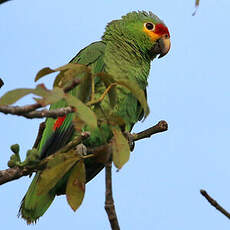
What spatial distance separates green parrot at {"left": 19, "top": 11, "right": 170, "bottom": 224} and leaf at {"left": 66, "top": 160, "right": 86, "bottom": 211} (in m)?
1.22

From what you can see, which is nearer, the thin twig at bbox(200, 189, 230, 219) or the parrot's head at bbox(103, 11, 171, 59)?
the thin twig at bbox(200, 189, 230, 219)

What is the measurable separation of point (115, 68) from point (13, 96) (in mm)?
2377

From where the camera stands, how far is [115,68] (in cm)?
353

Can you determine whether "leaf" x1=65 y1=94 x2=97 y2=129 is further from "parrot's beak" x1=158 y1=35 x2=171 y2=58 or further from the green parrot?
"parrot's beak" x1=158 y1=35 x2=171 y2=58

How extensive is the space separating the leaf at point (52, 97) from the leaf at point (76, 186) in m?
0.52

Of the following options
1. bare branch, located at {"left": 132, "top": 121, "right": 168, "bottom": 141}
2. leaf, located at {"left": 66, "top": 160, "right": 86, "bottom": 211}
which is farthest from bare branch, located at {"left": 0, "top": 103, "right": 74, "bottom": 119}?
bare branch, located at {"left": 132, "top": 121, "right": 168, "bottom": 141}

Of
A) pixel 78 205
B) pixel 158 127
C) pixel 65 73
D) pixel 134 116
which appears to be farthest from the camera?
pixel 134 116

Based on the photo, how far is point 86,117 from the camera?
46.2 inches

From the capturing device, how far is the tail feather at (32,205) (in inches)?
127

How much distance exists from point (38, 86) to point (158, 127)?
134 cm

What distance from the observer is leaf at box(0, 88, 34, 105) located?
1185 mm

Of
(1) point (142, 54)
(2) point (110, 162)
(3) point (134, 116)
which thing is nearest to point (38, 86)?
(2) point (110, 162)

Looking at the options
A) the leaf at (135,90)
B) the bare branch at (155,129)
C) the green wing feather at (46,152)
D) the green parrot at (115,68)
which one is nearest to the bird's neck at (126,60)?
the green parrot at (115,68)

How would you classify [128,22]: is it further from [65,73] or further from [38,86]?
[38,86]
